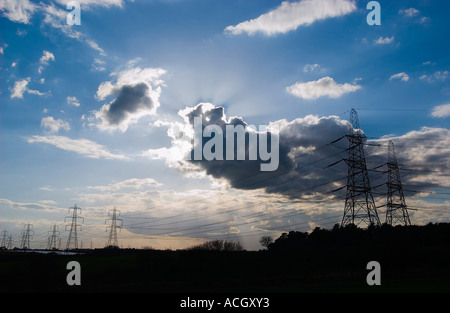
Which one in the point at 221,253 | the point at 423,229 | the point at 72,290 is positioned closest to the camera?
the point at 72,290

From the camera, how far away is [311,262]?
64125 millimetres

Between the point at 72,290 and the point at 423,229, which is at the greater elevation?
the point at 423,229

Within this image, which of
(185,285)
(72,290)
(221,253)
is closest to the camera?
(72,290)

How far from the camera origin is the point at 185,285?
160ft

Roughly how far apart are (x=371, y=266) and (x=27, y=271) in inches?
2080

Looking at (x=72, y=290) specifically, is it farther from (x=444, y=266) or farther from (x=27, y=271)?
(x=444, y=266)

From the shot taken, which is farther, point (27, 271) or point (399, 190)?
point (399, 190)

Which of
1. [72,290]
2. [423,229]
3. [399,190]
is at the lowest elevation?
[72,290]

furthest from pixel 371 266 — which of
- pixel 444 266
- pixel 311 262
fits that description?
pixel 444 266

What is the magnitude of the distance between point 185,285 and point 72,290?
48.1 feet
